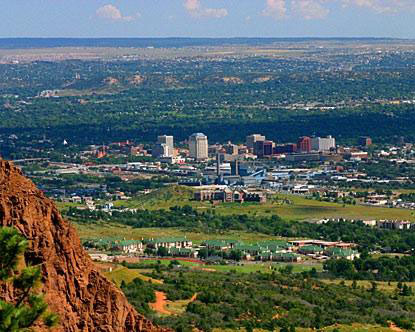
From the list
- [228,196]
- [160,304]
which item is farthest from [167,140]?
[160,304]

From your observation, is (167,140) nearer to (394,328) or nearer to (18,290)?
(394,328)

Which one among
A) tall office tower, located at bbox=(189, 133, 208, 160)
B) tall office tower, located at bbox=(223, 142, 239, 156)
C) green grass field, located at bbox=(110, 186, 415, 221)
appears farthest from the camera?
tall office tower, located at bbox=(223, 142, 239, 156)

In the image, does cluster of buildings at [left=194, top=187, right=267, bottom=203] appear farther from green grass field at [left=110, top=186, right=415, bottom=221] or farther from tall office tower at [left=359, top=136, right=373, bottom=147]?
tall office tower at [left=359, top=136, right=373, bottom=147]

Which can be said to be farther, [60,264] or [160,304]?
[160,304]

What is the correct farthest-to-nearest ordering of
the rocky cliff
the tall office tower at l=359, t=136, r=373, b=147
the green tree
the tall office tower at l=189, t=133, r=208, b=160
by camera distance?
the tall office tower at l=359, t=136, r=373, b=147
the tall office tower at l=189, t=133, r=208, b=160
the rocky cliff
the green tree

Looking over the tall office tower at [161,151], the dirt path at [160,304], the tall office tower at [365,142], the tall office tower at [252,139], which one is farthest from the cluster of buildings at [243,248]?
the tall office tower at [365,142]

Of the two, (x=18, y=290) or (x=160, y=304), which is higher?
(x=18, y=290)

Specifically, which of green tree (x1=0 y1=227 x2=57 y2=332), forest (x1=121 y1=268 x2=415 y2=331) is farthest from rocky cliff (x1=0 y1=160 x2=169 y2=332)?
forest (x1=121 y1=268 x2=415 y2=331)

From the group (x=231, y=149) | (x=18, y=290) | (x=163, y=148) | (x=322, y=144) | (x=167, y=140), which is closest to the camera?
(x=18, y=290)
